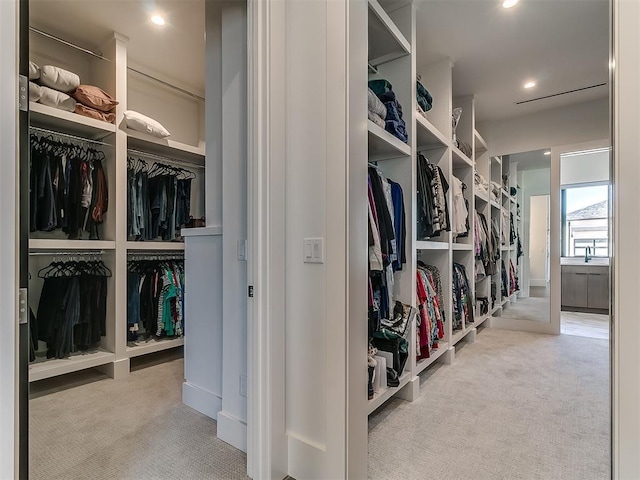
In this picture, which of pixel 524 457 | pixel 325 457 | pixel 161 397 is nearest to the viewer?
pixel 325 457

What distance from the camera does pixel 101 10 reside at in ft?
8.26

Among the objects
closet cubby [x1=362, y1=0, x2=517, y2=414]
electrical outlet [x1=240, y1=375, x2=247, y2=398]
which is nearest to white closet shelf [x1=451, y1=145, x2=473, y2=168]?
closet cubby [x1=362, y1=0, x2=517, y2=414]

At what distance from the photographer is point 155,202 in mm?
3186

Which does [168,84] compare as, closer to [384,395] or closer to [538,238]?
[384,395]

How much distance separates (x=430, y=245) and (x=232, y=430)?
191cm

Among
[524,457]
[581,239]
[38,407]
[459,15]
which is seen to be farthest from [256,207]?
[581,239]

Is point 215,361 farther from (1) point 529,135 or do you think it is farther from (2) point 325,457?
(1) point 529,135

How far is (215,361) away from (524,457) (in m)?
1.73

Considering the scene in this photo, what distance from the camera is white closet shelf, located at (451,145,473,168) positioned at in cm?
318

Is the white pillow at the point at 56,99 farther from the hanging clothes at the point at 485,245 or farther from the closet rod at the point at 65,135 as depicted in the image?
the hanging clothes at the point at 485,245

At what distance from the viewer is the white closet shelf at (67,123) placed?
235cm

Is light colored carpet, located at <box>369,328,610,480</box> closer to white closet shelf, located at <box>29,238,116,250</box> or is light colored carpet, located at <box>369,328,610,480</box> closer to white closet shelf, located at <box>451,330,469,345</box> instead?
white closet shelf, located at <box>451,330,469,345</box>

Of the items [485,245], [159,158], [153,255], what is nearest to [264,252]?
[153,255]

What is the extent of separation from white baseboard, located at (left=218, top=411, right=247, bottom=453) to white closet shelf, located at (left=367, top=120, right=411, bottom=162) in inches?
67.8
